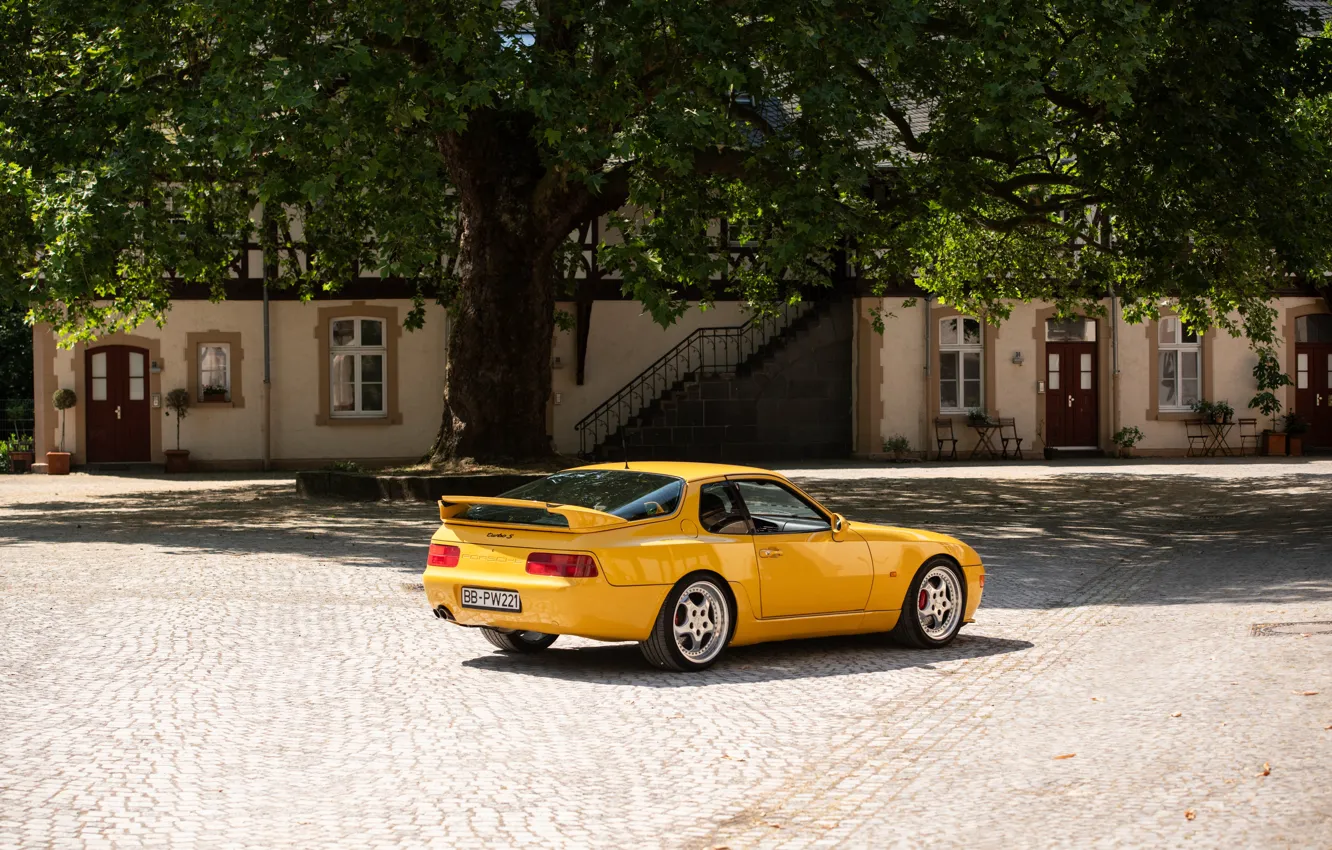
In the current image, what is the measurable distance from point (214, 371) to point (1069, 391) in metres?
18.6

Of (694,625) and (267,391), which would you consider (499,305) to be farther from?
(694,625)

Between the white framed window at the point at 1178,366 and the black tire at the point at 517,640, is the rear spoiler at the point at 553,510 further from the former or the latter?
the white framed window at the point at 1178,366

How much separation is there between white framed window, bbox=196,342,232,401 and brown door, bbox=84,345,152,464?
1124mm

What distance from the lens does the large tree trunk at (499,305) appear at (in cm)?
2267

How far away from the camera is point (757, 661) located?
969 centimetres

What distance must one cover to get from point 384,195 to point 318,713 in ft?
39.5

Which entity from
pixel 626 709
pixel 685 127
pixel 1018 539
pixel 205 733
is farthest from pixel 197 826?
pixel 1018 539

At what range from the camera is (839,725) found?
770 cm

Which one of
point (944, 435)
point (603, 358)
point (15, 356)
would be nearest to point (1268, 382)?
point (944, 435)

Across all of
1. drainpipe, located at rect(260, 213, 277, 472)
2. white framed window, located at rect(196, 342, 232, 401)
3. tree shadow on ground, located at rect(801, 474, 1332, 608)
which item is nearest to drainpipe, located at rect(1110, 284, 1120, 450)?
tree shadow on ground, located at rect(801, 474, 1332, 608)

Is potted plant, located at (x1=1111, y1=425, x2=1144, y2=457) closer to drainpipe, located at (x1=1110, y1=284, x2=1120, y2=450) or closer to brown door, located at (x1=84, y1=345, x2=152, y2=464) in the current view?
drainpipe, located at (x1=1110, y1=284, x2=1120, y2=450)

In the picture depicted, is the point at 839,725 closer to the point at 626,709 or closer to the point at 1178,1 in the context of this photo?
the point at 626,709

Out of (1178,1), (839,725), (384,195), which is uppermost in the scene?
(1178,1)

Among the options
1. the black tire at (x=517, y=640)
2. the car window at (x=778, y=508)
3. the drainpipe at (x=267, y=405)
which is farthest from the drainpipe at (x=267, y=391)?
the car window at (x=778, y=508)
